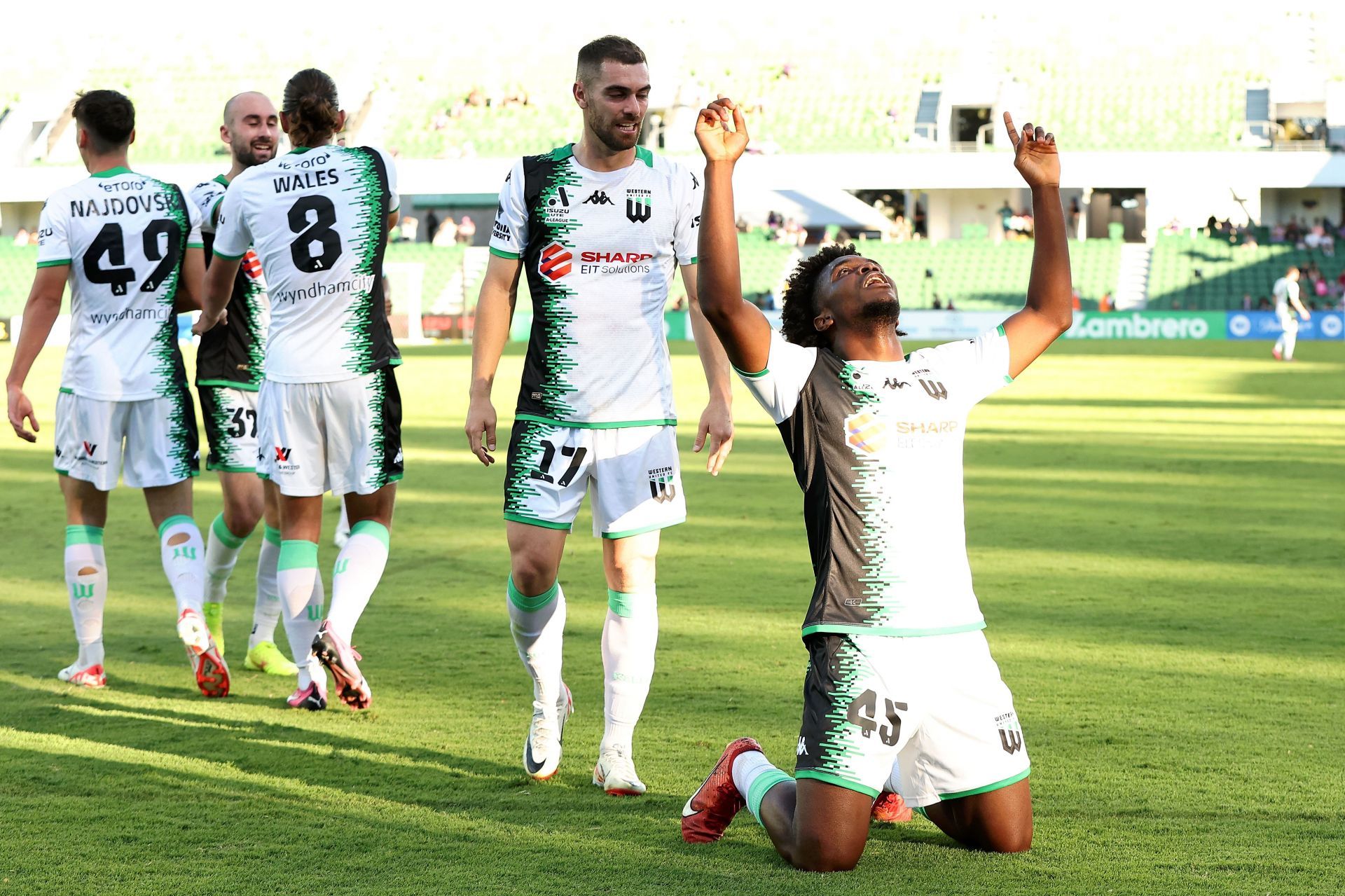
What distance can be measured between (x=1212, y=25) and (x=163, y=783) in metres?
55.9

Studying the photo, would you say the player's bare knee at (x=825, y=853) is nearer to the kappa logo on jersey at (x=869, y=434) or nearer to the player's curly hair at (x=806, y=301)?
the kappa logo on jersey at (x=869, y=434)

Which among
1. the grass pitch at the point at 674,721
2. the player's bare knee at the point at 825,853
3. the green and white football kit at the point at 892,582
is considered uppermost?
the green and white football kit at the point at 892,582

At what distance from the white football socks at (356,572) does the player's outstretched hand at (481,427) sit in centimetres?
91

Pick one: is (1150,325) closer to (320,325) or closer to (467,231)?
(467,231)

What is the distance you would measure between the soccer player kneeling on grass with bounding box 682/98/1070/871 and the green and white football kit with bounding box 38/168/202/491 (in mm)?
2983

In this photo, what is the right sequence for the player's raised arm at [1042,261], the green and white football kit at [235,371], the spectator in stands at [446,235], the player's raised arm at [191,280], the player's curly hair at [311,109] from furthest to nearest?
the spectator in stands at [446,235] < the green and white football kit at [235,371] < the player's raised arm at [191,280] < the player's curly hair at [311,109] < the player's raised arm at [1042,261]

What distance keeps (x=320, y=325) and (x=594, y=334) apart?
1249mm

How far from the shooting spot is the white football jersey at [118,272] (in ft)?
19.0

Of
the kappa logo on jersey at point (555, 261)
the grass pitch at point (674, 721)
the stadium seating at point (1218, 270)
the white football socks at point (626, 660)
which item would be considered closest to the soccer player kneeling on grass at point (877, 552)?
the grass pitch at point (674, 721)

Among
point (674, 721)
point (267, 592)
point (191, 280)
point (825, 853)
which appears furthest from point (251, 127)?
point (825, 853)

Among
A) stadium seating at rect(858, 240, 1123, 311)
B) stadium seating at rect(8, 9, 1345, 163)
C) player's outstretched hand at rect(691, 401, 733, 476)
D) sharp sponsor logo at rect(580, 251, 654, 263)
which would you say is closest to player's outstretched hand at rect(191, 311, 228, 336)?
sharp sponsor logo at rect(580, 251, 654, 263)

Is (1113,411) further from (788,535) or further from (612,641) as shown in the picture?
(612,641)

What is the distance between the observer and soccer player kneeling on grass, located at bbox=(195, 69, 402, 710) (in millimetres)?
5297

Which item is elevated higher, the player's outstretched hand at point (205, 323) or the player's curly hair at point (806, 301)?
the player's curly hair at point (806, 301)
